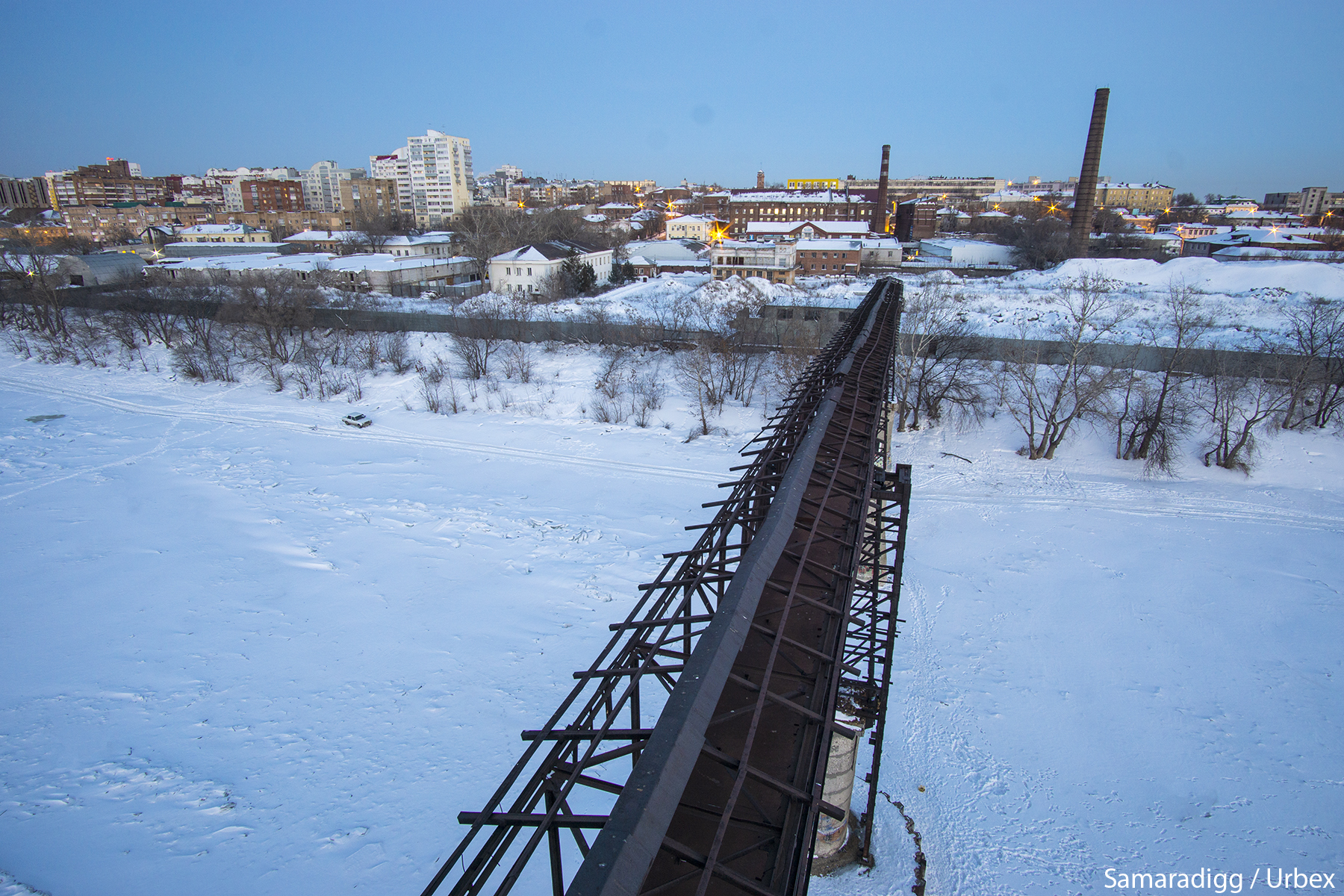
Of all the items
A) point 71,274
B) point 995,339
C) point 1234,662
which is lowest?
point 1234,662

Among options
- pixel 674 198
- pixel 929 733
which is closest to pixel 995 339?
pixel 929 733

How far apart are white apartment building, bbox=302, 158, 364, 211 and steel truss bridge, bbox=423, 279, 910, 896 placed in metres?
130

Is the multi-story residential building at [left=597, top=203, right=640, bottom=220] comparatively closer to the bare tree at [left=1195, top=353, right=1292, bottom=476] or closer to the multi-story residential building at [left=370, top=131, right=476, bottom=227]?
the multi-story residential building at [left=370, top=131, right=476, bottom=227]

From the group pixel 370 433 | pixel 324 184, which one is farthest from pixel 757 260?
pixel 324 184

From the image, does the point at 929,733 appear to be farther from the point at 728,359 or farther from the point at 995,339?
the point at 995,339

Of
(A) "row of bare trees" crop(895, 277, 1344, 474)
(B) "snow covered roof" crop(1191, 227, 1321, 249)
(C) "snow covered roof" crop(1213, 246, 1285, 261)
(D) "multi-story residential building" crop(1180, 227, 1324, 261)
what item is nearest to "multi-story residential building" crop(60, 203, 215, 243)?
(A) "row of bare trees" crop(895, 277, 1344, 474)

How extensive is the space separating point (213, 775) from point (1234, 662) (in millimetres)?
17033

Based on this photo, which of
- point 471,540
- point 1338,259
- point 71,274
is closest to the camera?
point 471,540

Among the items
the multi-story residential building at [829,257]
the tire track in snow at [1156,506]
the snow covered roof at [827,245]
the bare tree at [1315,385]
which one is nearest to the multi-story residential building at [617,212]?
the snow covered roof at [827,245]

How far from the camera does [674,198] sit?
132m

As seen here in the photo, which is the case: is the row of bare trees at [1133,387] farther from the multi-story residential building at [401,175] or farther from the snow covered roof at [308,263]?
the multi-story residential building at [401,175]

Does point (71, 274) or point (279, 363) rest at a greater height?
point (71, 274)

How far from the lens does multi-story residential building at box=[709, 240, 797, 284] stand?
4659 cm

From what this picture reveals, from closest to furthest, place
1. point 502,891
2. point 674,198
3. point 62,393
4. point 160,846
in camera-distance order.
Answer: point 502,891
point 160,846
point 62,393
point 674,198
